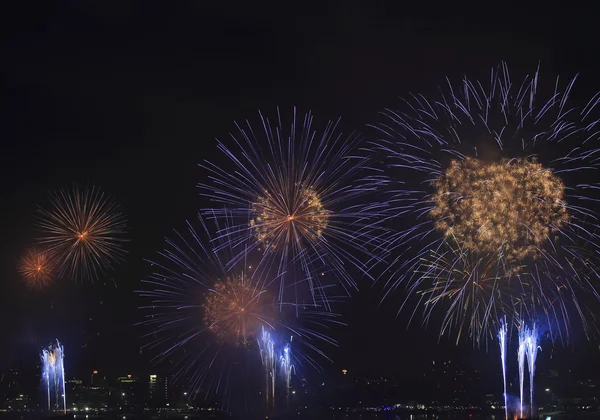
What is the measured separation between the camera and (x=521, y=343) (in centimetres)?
3984

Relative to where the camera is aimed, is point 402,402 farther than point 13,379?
Yes

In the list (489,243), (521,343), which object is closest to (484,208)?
(489,243)

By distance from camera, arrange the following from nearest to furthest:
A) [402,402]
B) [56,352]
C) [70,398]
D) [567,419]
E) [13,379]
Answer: [56,352] → [567,419] → [13,379] → [70,398] → [402,402]

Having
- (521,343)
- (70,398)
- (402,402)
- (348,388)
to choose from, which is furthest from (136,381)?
(521,343)

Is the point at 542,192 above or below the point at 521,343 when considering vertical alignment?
above

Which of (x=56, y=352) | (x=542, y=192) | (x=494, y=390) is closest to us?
(x=542, y=192)

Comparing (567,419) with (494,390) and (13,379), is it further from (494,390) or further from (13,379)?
(13,379)

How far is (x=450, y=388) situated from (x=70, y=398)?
276ft

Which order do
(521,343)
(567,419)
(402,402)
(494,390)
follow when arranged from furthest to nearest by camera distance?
1. (402,402)
2. (494,390)
3. (567,419)
4. (521,343)

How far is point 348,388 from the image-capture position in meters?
182

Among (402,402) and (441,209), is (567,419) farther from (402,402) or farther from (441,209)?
(441,209)

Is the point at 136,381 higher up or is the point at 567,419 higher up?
the point at 136,381

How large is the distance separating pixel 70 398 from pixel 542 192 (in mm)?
148485

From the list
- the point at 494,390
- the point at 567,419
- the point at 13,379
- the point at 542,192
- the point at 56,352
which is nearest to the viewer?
the point at 542,192
